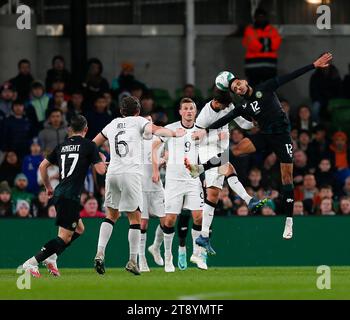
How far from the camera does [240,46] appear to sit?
31594mm

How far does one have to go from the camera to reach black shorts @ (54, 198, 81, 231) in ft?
64.1

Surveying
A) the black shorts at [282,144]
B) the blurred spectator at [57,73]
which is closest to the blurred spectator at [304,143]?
the blurred spectator at [57,73]

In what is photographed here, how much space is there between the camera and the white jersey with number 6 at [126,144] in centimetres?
1995

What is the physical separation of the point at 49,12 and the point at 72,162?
40.9 feet

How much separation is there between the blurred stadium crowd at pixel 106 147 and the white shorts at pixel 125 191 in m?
5.04

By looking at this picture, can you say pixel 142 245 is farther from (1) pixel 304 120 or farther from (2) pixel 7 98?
(1) pixel 304 120

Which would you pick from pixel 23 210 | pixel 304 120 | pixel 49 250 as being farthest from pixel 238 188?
pixel 304 120

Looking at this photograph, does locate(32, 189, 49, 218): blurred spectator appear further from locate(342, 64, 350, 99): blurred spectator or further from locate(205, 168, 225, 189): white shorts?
locate(342, 64, 350, 99): blurred spectator

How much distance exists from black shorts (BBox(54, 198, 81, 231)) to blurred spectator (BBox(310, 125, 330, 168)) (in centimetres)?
923

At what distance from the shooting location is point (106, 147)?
26516mm

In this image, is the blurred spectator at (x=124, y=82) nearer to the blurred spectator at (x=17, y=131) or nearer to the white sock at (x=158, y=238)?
the blurred spectator at (x=17, y=131)

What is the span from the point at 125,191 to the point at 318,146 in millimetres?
8927

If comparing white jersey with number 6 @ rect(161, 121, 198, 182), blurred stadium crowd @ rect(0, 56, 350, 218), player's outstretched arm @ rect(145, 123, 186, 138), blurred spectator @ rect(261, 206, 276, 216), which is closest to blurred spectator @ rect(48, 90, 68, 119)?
blurred stadium crowd @ rect(0, 56, 350, 218)
